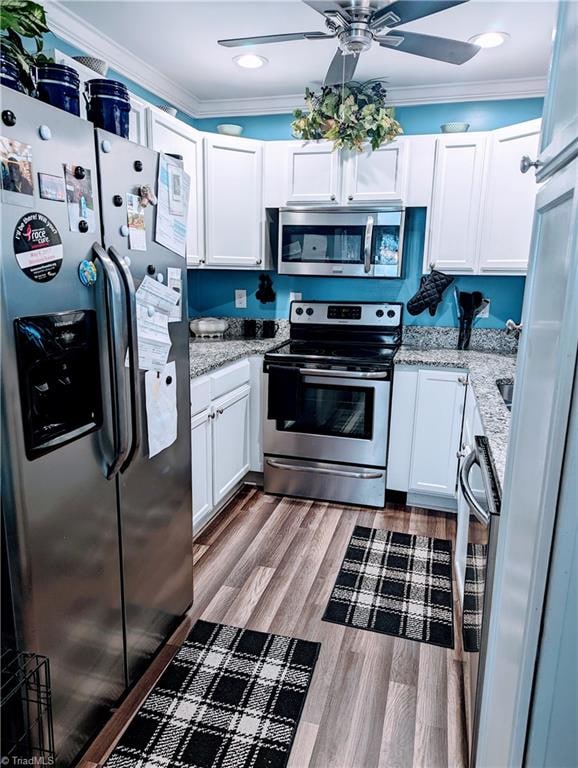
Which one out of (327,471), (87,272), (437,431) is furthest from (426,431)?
(87,272)

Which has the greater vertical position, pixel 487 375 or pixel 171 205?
pixel 171 205

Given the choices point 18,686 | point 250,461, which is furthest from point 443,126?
point 18,686

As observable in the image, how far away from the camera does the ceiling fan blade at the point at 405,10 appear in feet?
5.35

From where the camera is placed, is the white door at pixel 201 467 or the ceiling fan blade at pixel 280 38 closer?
the ceiling fan blade at pixel 280 38

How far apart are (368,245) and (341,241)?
0.19 meters

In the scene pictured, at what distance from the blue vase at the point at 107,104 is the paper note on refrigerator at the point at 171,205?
0.19 meters

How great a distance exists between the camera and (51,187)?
1.25 metres

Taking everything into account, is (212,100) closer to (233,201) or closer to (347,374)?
(233,201)

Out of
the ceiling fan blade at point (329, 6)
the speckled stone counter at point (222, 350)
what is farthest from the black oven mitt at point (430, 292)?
the ceiling fan blade at point (329, 6)

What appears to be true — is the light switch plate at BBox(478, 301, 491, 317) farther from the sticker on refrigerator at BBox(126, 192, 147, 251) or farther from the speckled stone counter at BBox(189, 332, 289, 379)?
the sticker on refrigerator at BBox(126, 192, 147, 251)

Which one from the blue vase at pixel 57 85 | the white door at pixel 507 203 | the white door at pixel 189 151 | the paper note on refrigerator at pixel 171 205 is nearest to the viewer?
the blue vase at pixel 57 85

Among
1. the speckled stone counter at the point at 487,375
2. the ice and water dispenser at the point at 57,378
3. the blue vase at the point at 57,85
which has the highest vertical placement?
the blue vase at the point at 57,85

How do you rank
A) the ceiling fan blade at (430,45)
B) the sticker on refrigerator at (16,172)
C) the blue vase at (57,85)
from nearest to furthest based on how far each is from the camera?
the sticker on refrigerator at (16,172) → the blue vase at (57,85) → the ceiling fan blade at (430,45)

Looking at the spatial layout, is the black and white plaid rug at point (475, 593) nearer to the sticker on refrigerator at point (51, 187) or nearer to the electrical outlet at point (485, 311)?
the sticker on refrigerator at point (51, 187)
